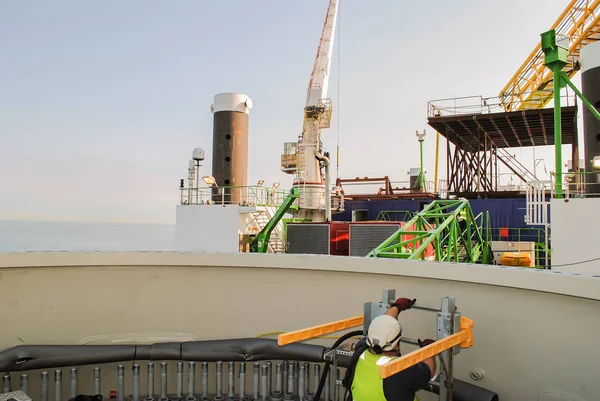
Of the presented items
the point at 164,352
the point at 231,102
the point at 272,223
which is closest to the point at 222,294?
the point at 164,352

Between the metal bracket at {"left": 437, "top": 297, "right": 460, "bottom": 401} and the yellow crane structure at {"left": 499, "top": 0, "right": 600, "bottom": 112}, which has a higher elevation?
the yellow crane structure at {"left": 499, "top": 0, "right": 600, "bottom": 112}

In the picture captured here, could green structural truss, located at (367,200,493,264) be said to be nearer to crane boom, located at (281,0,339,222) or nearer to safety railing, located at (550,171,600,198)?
safety railing, located at (550,171,600,198)

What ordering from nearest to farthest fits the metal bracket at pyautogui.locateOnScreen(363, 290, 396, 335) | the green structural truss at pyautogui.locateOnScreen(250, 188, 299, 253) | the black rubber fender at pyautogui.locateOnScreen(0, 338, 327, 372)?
the metal bracket at pyautogui.locateOnScreen(363, 290, 396, 335)
the black rubber fender at pyautogui.locateOnScreen(0, 338, 327, 372)
the green structural truss at pyautogui.locateOnScreen(250, 188, 299, 253)

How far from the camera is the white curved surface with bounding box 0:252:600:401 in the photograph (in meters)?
3.50

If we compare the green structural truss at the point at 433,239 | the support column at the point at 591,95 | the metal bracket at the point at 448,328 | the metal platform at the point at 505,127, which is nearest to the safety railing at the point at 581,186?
the support column at the point at 591,95

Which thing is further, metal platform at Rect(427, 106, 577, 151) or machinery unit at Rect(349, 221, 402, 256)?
metal platform at Rect(427, 106, 577, 151)

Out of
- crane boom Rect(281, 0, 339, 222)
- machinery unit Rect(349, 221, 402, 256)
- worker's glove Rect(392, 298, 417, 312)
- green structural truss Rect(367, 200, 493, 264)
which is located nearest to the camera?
worker's glove Rect(392, 298, 417, 312)

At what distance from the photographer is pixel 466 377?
3.47 metres

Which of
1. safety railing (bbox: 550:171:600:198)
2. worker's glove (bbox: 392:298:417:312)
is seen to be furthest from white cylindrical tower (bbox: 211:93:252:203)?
worker's glove (bbox: 392:298:417:312)

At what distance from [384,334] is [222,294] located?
2.43 meters

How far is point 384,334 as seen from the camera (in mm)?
2527

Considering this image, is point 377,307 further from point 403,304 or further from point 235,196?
point 235,196

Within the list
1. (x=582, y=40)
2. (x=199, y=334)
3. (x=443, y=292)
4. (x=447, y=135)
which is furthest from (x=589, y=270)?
(x=582, y=40)

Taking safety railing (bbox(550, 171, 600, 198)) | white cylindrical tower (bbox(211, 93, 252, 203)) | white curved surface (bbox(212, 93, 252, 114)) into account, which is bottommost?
safety railing (bbox(550, 171, 600, 198))
